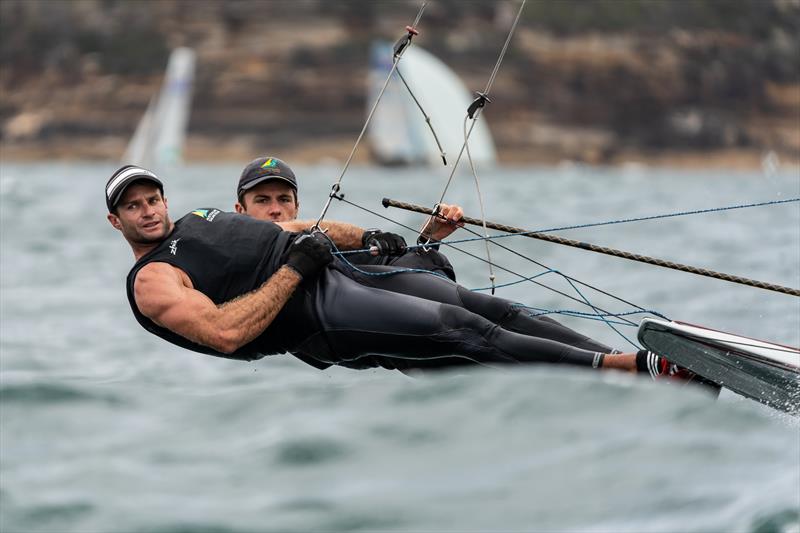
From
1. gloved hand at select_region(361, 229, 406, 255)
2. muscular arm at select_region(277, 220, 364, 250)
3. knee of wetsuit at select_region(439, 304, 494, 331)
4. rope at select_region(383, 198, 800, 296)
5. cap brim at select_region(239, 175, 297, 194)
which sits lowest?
knee of wetsuit at select_region(439, 304, 494, 331)

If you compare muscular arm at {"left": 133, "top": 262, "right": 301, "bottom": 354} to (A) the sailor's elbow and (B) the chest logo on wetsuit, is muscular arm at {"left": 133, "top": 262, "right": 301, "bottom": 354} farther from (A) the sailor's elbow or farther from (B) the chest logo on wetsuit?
(B) the chest logo on wetsuit

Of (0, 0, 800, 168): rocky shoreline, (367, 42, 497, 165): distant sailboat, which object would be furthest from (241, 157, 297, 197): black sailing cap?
(0, 0, 800, 168): rocky shoreline

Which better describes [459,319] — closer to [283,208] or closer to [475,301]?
[475,301]

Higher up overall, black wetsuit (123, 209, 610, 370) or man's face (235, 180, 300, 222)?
man's face (235, 180, 300, 222)

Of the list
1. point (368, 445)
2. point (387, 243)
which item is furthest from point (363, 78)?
point (387, 243)

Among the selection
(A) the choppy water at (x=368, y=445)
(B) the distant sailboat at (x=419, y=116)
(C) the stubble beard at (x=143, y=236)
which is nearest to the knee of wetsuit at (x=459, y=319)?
(A) the choppy water at (x=368, y=445)

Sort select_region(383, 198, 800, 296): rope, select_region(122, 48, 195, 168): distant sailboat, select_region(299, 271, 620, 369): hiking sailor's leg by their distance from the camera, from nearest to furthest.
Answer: select_region(383, 198, 800, 296): rope
select_region(299, 271, 620, 369): hiking sailor's leg
select_region(122, 48, 195, 168): distant sailboat

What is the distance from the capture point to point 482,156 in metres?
59.4

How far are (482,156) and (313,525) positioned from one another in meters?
53.9

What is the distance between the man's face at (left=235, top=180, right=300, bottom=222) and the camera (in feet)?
20.6

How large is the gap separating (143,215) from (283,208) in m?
0.90

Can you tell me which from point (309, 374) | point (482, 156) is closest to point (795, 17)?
point (482, 156)

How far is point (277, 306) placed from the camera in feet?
17.7

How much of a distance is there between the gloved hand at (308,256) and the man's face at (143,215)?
1.92 ft
